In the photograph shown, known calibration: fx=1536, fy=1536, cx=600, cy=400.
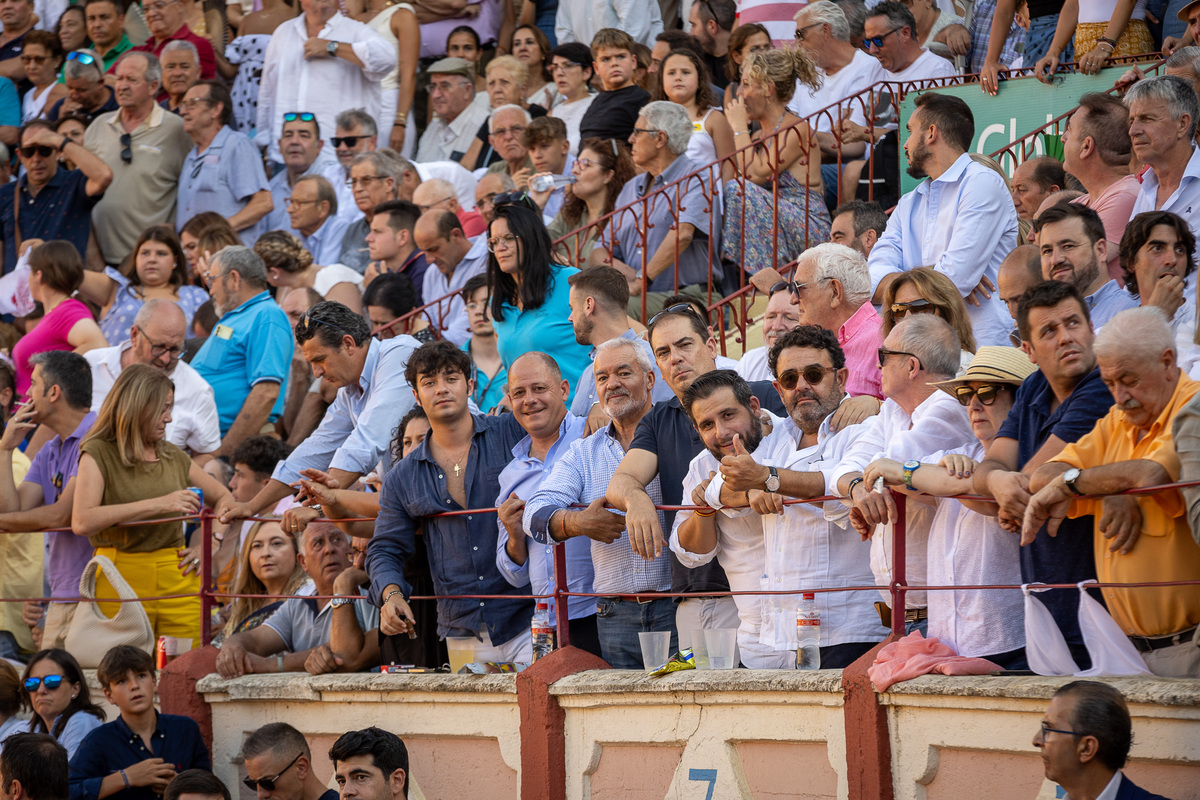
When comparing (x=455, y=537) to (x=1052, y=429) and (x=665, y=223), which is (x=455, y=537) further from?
(x=665, y=223)

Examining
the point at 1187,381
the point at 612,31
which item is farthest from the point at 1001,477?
the point at 612,31

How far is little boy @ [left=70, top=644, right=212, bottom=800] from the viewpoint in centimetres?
729

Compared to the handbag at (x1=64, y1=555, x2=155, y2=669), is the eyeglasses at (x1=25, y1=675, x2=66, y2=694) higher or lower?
lower

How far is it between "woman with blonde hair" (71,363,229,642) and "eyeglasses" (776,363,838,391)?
144 inches

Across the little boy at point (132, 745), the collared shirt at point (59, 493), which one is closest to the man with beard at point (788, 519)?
the little boy at point (132, 745)

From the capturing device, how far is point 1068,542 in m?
4.99

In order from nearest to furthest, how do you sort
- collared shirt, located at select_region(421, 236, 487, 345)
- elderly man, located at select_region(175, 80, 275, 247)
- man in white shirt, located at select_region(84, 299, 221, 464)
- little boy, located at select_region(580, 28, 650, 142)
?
1. man in white shirt, located at select_region(84, 299, 221, 464)
2. collared shirt, located at select_region(421, 236, 487, 345)
3. little boy, located at select_region(580, 28, 650, 142)
4. elderly man, located at select_region(175, 80, 275, 247)

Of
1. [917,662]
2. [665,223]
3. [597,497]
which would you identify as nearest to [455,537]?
[597,497]

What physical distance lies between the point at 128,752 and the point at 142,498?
1.46m

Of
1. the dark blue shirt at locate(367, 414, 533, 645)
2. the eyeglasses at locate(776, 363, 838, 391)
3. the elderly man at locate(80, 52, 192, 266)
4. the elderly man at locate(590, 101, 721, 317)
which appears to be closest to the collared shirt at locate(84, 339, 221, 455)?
Result: the elderly man at locate(590, 101, 721, 317)

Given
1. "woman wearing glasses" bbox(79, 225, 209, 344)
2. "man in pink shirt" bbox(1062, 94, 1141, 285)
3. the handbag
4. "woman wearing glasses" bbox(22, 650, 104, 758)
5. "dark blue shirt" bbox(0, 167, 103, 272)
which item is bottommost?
"woman wearing glasses" bbox(22, 650, 104, 758)

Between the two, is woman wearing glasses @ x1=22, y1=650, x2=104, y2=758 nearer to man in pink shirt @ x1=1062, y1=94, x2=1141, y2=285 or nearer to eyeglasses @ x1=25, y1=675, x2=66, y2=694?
eyeglasses @ x1=25, y1=675, x2=66, y2=694

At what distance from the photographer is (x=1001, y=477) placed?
4.84 m

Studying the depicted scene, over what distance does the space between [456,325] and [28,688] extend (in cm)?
355
